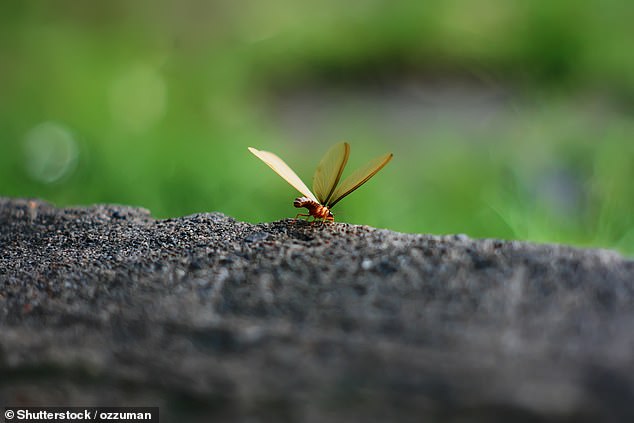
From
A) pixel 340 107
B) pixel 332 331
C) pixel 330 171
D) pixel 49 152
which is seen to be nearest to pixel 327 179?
pixel 330 171

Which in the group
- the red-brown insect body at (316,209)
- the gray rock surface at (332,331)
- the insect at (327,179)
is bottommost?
the gray rock surface at (332,331)

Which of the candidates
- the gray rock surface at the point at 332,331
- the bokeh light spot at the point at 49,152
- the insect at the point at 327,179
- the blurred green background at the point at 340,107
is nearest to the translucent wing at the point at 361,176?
the insect at the point at 327,179

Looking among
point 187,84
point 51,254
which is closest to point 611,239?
point 51,254

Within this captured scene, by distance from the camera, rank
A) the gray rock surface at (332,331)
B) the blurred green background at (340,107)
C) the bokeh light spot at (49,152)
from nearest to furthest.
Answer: the gray rock surface at (332,331) → the blurred green background at (340,107) → the bokeh light spot at (49,152)

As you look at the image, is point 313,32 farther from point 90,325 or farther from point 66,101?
point 90,325

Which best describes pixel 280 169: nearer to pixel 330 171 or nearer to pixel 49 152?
pixel 330 171

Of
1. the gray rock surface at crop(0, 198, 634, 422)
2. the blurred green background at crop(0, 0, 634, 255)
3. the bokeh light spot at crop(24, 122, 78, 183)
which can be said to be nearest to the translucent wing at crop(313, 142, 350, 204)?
the gray rock surface at crop(0, 198, 634, 422)

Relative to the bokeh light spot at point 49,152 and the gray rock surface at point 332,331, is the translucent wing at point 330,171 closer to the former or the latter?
the gray rock surface at point 332,331

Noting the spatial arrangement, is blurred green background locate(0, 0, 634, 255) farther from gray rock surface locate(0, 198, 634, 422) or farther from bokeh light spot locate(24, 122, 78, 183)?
gray rock surface locate(0, 198, 634, 422)
